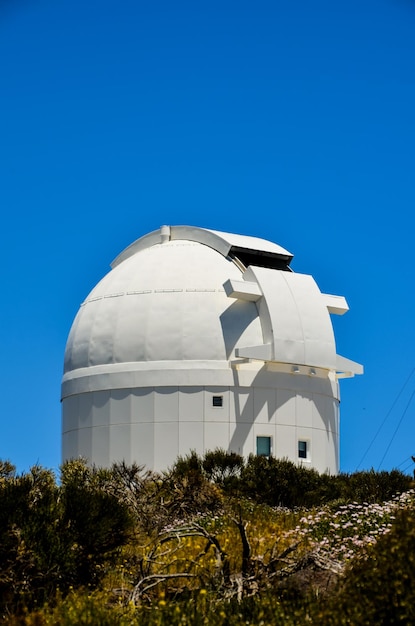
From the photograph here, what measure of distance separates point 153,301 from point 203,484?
28.8ft

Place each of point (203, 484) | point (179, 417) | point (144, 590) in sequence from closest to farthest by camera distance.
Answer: point (144, 590) < point (203, 484) < point (179, 417)

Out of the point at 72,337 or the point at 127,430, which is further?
the point at 72,337

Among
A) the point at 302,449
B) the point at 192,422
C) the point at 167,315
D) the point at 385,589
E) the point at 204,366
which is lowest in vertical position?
the point at 385,589

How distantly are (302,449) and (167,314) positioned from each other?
6.04 m

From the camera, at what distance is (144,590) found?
14.2m

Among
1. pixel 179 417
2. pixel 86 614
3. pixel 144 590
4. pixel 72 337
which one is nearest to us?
pixel 86 614

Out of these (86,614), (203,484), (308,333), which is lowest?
(86,614)

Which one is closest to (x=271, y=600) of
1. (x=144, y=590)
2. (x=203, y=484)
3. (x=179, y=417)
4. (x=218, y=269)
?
(x=144, y=590)

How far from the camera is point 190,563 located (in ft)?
53.4

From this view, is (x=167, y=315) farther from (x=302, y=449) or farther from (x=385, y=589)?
(x=385, y=589)

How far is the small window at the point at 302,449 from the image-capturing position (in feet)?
112

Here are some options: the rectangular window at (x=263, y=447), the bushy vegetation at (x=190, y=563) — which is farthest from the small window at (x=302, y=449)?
the bushy vegetation at (x=190, y=563)

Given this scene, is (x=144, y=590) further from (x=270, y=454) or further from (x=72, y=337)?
(x=72, y=337)

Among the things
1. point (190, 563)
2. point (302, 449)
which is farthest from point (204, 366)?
point (190, 563)
